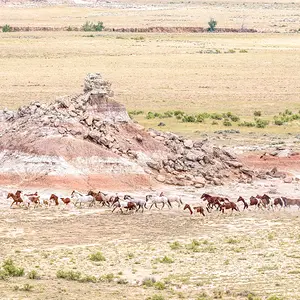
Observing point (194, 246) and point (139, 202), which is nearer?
point (194, 246)

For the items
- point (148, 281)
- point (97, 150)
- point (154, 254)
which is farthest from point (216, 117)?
point (148, 281)

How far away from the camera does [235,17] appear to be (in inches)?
5536

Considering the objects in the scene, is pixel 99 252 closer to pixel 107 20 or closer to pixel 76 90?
pixel 76 90

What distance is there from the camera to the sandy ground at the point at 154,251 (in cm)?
1883

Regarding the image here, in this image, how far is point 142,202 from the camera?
1067 inches

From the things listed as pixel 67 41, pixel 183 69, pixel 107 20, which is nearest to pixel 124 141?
pixel 183 69

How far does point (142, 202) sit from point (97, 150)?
388 cm

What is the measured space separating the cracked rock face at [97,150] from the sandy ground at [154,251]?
1265mm

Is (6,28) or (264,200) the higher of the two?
(6,28)

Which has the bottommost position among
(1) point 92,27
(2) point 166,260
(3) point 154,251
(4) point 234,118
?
(3) point 154,251

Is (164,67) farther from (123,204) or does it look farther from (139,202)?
(139,202)

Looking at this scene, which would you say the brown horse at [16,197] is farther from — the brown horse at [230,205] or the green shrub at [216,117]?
the green shrub at [216,117]

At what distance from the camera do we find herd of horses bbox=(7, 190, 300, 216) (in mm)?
27047

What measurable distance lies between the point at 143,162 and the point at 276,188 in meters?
4.08
